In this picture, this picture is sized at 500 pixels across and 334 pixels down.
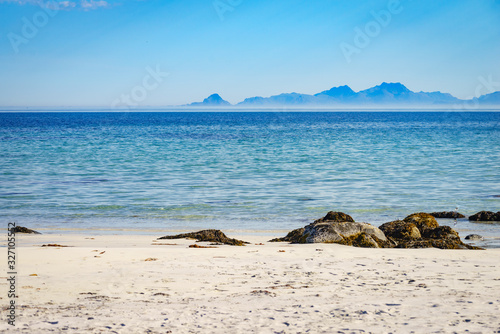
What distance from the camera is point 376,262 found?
8.76 metres

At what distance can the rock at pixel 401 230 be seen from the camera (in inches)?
448

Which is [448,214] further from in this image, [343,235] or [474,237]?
[343,235]

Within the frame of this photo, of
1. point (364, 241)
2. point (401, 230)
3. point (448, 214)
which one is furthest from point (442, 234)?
point (448, 214)

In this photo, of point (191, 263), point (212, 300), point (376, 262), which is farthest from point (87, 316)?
point (376, 262)

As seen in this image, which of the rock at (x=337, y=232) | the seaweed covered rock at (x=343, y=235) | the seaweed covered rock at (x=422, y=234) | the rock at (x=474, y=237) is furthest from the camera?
the rock at (x=474, y=237)

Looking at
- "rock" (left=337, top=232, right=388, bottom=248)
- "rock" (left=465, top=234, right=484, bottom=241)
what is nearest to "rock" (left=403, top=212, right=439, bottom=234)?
"rock" (left=465, top=234, right=484, bottom=241)

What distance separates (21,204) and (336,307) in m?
14.6

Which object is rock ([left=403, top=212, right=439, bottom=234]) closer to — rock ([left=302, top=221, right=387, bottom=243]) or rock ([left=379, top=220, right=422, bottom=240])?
rock ([left=379, top=220, right=422, bottom=240])

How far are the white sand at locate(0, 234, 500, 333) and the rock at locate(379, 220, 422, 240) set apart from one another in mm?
1363

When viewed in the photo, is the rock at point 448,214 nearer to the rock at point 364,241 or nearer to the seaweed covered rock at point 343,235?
the seaweed covered rock at point 343,235

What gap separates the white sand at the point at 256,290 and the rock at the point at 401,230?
136 centimetres

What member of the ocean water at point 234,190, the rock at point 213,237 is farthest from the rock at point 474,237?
the rock at point 213,237

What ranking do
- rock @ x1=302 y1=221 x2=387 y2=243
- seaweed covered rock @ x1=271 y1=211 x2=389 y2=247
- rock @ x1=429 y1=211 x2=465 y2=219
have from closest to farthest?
1. seaweed covered rock @ x1=271 y1=211 x2=389 y2=247
2. rock @ x1=302 y1=221 x2=387 y2=243
3. rock @ x1=429 y1=211 x2=465 y2=219

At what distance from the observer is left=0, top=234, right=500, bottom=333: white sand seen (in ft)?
19.0
